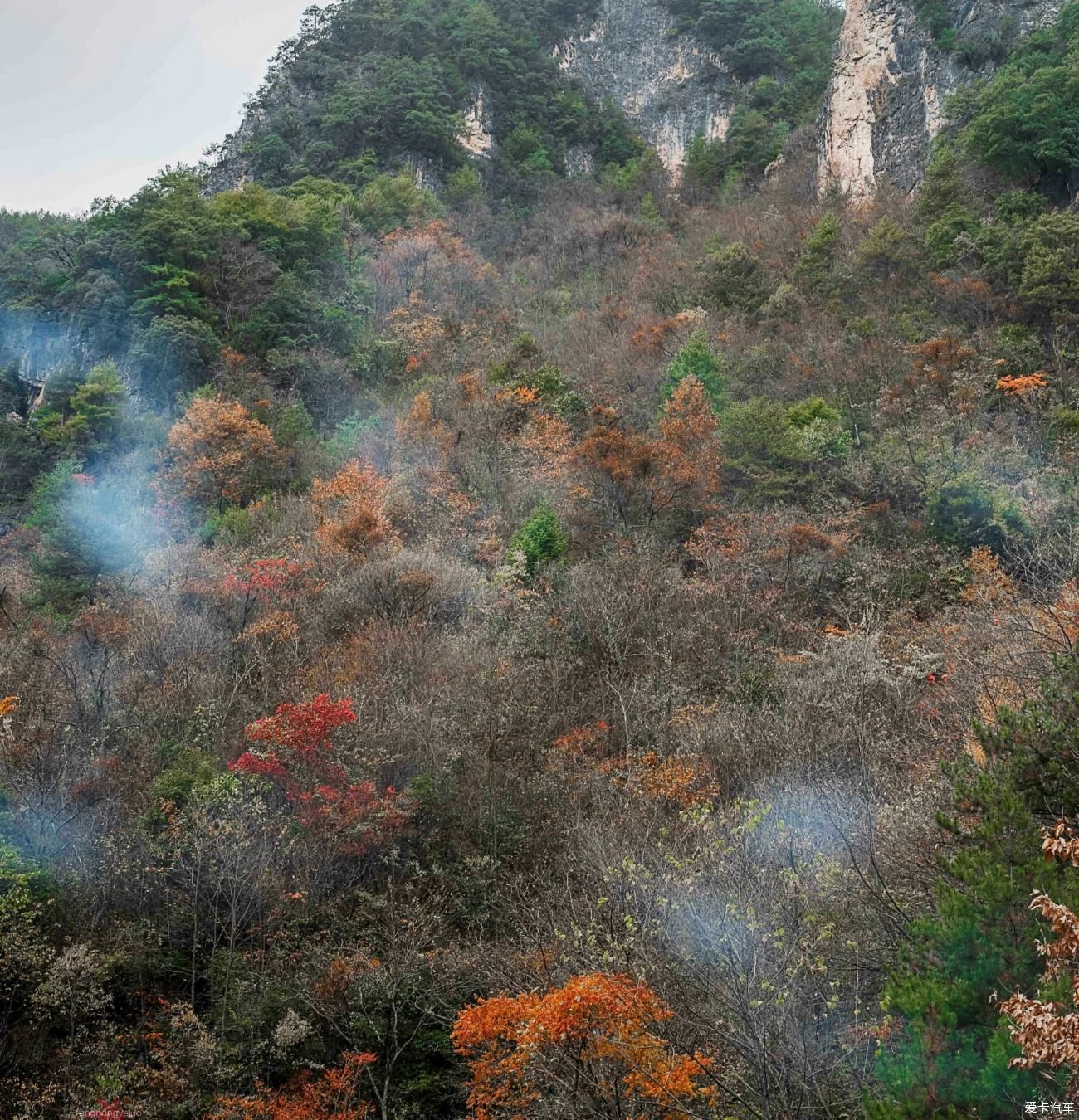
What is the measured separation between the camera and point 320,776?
43.2 ft

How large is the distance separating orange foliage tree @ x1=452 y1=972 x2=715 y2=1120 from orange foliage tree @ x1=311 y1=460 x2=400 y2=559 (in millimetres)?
13713

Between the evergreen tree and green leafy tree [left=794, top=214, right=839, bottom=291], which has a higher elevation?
green leafy tree [left=794, top=214, right=839, bottom=291]

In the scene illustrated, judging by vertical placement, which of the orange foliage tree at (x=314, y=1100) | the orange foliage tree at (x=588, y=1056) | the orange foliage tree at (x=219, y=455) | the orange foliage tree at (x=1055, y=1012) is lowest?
the orange foliage tree at (x=314, y=1100)

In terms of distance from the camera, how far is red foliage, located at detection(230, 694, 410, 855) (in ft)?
40.9

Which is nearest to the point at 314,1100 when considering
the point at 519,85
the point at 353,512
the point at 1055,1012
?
the point at 1055,1012

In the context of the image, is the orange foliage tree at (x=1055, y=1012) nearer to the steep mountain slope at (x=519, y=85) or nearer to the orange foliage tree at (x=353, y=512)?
the orange foliage tree at (x=353, y=512)

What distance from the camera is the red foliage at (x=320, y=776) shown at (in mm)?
12461

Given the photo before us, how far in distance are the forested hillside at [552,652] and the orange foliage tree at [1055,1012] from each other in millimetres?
30

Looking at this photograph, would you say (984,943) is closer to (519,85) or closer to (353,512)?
(353,512)

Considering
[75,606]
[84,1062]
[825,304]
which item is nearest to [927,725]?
[84,1062]

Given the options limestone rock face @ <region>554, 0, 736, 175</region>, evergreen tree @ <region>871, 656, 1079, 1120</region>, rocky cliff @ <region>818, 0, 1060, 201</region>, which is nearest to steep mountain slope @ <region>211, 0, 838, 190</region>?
limestone rock face @ <region>554, 0, 736, 175</region>

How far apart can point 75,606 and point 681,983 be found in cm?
1759

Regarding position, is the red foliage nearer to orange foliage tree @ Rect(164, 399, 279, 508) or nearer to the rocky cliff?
orange foliage tree @ Rect(164, 399, 279, 508)

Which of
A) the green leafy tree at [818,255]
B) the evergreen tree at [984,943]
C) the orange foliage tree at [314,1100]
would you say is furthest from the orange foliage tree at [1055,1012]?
the green leafy tree at [818,255]
